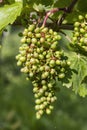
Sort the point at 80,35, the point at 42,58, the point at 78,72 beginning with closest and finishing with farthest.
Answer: the point at 42,58 < the point at 80,35 < the point at 78,72

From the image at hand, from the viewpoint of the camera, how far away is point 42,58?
83.4 inches

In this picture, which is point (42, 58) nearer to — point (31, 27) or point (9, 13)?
point (31, 27)

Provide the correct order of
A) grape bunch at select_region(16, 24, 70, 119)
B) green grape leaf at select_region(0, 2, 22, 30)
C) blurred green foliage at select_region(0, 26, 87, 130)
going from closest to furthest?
grape bunch at select_region(16, 24, 70, 119) < green grape leaf at select_region(0, 2, 22, 30) < blurred green foliage at select_region(0, 26, 87, 130)

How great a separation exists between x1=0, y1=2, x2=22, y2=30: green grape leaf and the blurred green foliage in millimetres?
4852

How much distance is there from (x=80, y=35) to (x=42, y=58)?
9.6 inches

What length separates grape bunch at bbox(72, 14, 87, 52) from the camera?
221 cm

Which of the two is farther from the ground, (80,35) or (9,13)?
(9,13)

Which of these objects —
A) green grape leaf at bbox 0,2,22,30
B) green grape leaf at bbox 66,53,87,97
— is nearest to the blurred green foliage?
green grape leaf at bbox 66,53,87,97

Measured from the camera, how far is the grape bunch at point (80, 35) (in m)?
2.21

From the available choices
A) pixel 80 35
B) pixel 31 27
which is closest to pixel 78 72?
pixel 80 35

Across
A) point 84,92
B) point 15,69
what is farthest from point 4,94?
point 84,92

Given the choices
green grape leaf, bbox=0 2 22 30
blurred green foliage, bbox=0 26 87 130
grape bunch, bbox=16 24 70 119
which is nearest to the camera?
grape bunch, bbox=16 24 70 119

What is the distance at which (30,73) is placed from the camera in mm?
2143

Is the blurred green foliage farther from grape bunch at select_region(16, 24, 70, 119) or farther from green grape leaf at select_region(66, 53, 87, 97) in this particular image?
grape bunch at select_region(16, 24, 70, 119)
